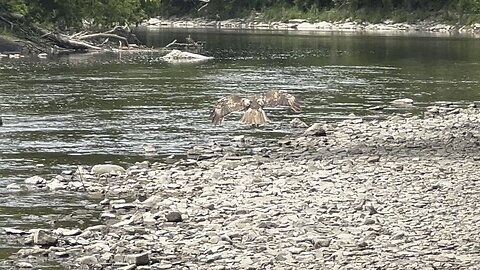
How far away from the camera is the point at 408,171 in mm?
15391

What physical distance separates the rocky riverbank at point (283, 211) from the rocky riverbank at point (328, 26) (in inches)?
2462

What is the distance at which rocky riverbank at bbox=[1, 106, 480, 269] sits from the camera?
10625 millimetres

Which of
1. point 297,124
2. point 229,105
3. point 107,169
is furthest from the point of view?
point 297,124

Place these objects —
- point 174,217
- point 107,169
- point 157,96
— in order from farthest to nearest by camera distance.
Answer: point 157,96, point 107,169, point 174,217

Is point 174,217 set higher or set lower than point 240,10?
higher

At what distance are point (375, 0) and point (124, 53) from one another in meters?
44.1

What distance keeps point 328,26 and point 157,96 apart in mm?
62536

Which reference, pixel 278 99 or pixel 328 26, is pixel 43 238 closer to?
pixel 278 99

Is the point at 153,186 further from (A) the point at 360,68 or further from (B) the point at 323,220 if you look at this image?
(A) the point at 360,68

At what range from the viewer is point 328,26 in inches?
3578

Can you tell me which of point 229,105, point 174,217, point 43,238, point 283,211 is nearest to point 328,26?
point 229,105

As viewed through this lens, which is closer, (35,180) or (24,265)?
(24,265)

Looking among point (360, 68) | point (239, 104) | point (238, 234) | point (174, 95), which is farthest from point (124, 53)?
point (238, 234)

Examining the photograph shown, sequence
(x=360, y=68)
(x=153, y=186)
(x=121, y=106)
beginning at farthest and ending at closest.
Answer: (x=360, y=68) → (x=121, y=106) → (x=153, y=186)
